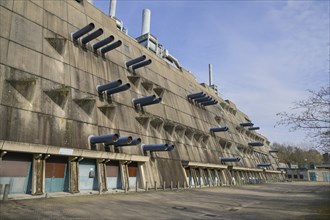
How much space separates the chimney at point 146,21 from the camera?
154ft

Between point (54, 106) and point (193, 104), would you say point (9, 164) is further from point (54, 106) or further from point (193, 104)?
point (193, 104)

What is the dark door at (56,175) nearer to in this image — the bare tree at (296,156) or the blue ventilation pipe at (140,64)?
the blue ventilation pipe at (140,64)

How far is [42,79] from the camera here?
17969 millimetres

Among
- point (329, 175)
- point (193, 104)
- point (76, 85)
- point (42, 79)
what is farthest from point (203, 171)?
point (329, 175)

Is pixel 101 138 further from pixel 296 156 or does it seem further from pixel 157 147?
pixel 296 156

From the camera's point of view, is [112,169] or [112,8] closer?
[112,169]

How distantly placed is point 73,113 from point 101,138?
2.60 metres

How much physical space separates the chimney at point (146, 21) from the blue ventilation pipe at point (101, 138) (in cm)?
3100

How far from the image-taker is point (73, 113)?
19.0 meters

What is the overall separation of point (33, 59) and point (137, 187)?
12.3 meters

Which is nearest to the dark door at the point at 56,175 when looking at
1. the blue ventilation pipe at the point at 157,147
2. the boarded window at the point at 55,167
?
the boarded window at the point at 55,167

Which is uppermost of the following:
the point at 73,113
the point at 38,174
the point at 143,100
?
the point at 143,100

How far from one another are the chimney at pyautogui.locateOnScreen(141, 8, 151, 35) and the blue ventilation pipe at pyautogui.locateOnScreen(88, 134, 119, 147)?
31000mm

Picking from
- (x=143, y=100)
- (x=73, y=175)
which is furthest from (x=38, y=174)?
(x=143, y=100)
